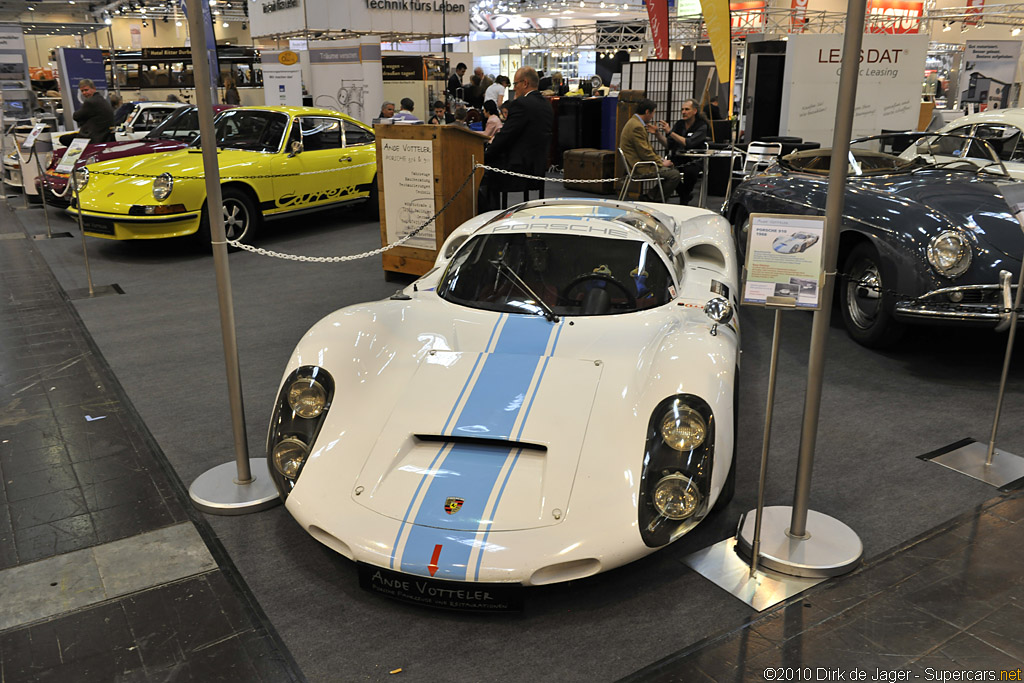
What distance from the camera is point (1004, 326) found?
4.10 meters

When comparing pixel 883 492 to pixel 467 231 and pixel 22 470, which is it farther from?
pixel 22 470

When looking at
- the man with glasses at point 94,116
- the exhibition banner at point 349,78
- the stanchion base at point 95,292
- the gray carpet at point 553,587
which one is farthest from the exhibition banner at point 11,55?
the stanchion base at point 95,292

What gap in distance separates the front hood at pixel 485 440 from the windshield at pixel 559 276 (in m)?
0.37

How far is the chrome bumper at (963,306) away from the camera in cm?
464

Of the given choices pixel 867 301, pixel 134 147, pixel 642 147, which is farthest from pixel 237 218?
pixel 867 301

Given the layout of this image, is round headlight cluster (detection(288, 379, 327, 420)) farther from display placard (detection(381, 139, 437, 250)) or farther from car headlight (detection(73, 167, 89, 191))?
car headlight (detection(73, 167, 89, 191))

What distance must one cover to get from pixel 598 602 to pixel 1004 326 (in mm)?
2776

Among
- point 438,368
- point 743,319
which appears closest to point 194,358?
point 438,368

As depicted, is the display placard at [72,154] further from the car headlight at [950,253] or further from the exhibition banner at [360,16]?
the car headlight at [950,253]

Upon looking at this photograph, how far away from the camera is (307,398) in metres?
3.26

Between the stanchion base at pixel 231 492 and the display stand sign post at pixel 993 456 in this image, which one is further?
the display stand sign post at pixel 993 456

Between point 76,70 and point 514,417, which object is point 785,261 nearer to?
point 514,417

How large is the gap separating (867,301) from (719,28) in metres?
4.89

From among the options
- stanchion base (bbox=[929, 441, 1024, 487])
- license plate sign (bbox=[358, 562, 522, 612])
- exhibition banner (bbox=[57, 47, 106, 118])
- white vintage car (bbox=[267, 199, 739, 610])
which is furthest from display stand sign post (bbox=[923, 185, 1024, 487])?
exhibition banner (bbox=[57, 47, 106, 118])
